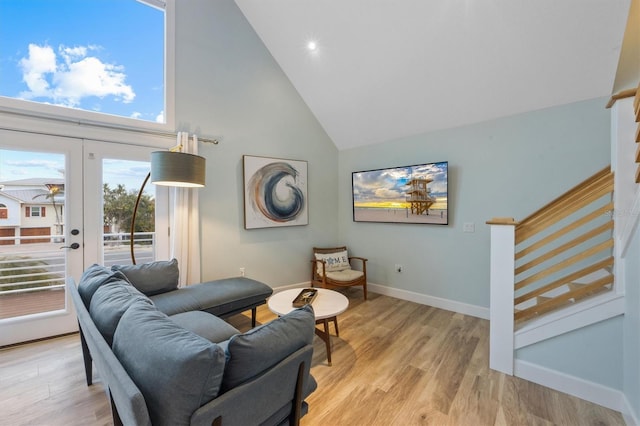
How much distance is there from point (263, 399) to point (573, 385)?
89.1 inches

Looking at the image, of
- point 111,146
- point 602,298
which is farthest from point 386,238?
point 111,146

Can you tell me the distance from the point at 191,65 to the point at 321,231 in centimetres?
299

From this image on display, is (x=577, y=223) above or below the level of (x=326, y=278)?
above

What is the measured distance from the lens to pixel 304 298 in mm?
2654

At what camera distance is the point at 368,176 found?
4.28 meters

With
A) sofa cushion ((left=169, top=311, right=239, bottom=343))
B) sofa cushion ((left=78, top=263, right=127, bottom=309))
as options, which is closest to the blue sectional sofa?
sofa cushion ((left=78, top=263, right=127, bottom=309))

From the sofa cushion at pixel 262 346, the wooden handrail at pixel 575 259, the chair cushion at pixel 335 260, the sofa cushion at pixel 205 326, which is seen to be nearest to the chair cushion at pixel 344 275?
the chair cushion at pixel 335 260

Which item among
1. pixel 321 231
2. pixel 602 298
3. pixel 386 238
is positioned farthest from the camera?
pixel 321 231

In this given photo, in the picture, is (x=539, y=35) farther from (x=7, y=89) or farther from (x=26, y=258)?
(x=26, y=258)

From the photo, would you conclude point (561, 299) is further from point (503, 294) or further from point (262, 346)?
point (262, 346)

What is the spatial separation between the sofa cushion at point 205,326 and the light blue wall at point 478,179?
2.71 metres

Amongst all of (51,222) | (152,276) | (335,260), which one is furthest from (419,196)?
(51,222)

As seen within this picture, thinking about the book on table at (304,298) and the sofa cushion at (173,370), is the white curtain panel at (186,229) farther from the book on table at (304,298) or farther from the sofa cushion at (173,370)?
the sofa cushion at (173,370)

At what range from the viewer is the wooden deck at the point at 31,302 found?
2527 millimetres
